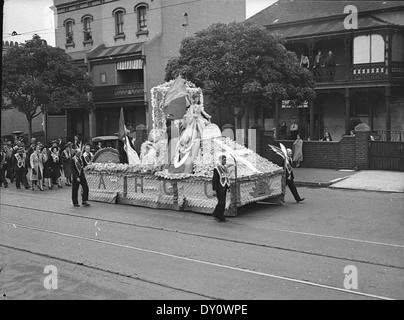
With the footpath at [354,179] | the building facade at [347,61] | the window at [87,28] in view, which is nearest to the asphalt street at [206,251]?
the footpath at [354,179]

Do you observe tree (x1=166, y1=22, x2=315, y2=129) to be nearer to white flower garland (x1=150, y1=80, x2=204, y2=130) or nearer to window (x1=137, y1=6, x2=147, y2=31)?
white flower garland (x1=150, y1=80, x2=204, y2=130)

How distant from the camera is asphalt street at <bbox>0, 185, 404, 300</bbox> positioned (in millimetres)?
7527

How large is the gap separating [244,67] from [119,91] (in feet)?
50.6

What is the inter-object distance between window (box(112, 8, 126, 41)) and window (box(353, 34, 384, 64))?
1570 centimetres

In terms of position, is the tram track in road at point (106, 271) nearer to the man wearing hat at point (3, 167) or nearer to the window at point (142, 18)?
the man wearing hat at point (3, 167)

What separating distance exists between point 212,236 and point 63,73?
24.0 metres

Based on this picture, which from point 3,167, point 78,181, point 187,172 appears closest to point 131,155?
point 78,181

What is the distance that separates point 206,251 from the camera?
9734 millimetres

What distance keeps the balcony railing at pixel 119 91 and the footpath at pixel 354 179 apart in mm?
15721

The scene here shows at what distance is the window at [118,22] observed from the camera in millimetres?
36219

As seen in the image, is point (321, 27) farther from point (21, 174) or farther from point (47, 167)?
point (21, 174)

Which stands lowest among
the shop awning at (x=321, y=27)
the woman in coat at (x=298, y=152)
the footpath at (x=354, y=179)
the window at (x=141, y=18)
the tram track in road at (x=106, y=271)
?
the tram track in road at (x=106, y=271)

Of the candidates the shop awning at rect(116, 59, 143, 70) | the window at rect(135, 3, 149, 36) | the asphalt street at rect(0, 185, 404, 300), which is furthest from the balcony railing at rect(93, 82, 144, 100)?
the asphalt street at rect(0, 185, 404, 300)
